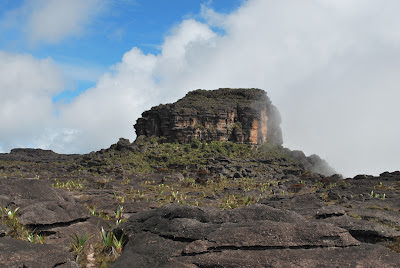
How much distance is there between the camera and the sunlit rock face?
93.6 metres

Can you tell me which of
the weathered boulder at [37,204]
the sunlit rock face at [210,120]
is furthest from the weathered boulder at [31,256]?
the sunlit rock face at [210,120]

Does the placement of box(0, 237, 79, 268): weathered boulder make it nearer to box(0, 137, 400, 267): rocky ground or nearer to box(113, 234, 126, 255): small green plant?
box(0, 137, 400, 267): rocky ground

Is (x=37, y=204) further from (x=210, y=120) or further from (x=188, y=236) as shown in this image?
(x=210, y=120)

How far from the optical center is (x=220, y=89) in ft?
380

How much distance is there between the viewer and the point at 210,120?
9688 cm

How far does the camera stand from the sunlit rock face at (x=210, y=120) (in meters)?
93.6

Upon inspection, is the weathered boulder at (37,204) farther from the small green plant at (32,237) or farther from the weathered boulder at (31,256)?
the weathered boulder at (31,256)

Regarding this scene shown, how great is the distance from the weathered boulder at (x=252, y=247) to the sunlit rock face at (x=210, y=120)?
83.6 meters

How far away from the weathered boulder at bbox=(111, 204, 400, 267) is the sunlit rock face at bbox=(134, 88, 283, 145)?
8359cm

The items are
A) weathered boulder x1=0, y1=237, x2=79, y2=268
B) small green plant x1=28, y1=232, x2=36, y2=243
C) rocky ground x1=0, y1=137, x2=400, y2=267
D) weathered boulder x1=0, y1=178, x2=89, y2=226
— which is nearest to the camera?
rocky ground x1=0, y1=137, x2=400, y2=267

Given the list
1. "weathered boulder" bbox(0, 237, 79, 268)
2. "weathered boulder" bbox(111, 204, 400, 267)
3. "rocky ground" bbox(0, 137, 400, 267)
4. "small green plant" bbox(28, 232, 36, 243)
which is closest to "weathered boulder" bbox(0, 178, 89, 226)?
"rocky ground" bbox(0, 137, 400, 267)

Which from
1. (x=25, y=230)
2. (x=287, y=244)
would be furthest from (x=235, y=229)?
(x=25, y=230)

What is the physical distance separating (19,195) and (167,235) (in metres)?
11.2

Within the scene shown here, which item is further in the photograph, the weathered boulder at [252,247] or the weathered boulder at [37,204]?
the weathered boulder at [37,204]
